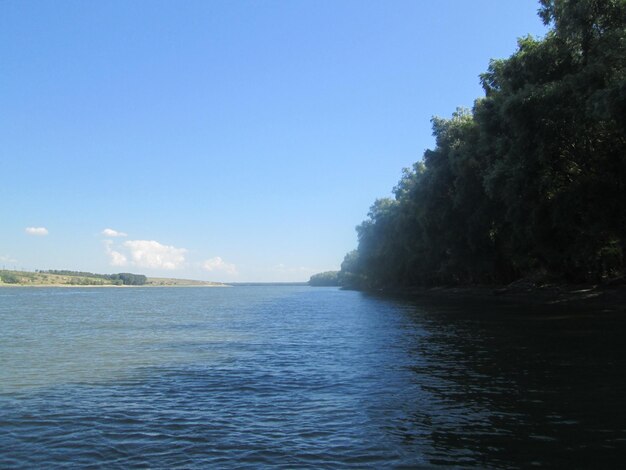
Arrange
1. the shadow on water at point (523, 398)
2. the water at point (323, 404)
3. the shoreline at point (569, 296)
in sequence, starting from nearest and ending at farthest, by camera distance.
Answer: the shadow on water at point (523, 398), the water at point (323, 404), the shoreline at point (569, 296)

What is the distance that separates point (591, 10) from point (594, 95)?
7554 mm

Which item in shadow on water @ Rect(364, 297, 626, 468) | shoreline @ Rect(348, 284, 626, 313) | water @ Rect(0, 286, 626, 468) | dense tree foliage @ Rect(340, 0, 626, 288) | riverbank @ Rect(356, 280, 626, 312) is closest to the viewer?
shadow on water @ Rect(364, 297, 626, 468)

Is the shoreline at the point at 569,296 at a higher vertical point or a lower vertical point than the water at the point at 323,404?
higher

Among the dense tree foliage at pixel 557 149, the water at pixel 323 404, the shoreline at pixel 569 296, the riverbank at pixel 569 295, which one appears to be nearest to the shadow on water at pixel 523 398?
the water at pixel 323 404

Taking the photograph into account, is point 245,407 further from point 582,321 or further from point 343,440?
point 582,321

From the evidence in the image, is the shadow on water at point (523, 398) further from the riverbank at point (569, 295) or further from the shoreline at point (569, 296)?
the riverbank at point (569, 295)

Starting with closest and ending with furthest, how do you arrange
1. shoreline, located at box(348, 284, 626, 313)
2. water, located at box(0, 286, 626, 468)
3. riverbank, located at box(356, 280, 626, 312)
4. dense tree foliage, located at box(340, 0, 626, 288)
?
water, located at box(0, 286, 626, 468) → dense tree foliage, located at box(340, 0, 626, 288) → shoreline, located at box(348, 284, 626, 313) → riverbank, located at box(356, 280, 626, 312)

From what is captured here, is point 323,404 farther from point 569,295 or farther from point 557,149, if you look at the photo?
→ point 569,295

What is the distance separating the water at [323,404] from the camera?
9.15m

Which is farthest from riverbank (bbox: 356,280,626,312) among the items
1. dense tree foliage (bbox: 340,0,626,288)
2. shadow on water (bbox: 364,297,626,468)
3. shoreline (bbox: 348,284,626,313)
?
shadow on water (bbox: 364,297,626,468)

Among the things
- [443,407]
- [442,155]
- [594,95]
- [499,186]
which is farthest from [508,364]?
[442,155]

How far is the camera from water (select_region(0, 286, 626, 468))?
30.0 ft

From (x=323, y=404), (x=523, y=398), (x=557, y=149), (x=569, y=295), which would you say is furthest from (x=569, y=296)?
(x=323, y=404)

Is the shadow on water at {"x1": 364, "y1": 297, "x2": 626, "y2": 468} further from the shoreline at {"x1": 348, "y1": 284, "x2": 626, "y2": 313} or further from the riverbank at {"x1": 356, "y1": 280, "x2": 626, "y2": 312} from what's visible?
the riverbank at {"x1": 356, "y1": 280, "x2": 626, "y2": 312}
